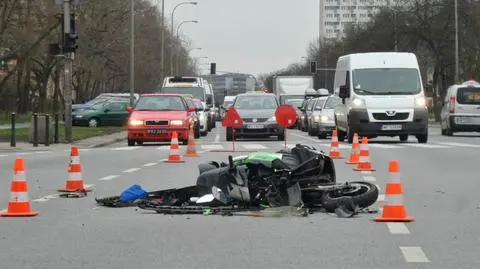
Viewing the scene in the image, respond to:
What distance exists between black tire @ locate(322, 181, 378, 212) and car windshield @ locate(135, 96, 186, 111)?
1743cm

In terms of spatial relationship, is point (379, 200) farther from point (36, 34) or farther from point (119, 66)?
point (119, 66)

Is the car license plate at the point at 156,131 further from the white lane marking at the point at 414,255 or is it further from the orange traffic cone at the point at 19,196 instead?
the white lane marking at the point at 414,255

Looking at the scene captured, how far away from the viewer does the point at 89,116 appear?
150 feet

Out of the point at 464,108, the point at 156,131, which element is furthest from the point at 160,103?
the point at 464,108

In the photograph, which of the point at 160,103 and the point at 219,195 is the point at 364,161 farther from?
the point at 160,103

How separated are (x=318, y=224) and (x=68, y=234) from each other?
260cm

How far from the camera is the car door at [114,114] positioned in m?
46.4

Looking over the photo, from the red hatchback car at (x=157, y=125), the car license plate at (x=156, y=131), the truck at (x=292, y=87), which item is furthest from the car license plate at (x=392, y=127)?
the truck at (x=292, y=87)

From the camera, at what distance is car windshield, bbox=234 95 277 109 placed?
3016cm

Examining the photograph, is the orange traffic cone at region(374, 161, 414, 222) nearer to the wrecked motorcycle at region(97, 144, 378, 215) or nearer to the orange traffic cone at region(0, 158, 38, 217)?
the wrecked motorcycle at region(97, 144, 378, 215)

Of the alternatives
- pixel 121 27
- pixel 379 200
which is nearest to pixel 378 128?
pixel 379 200

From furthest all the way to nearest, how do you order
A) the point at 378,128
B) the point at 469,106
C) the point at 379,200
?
the point at 469,106 → the point at 378,128 → the point at 379,200

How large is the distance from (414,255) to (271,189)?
299 centimetres

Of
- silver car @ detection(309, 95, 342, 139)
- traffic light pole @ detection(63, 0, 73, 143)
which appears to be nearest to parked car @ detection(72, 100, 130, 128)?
silver car @ detection(309, 95, 342, 139)
